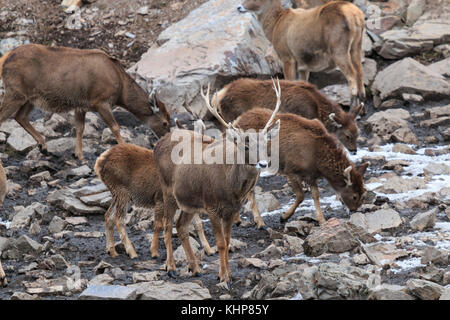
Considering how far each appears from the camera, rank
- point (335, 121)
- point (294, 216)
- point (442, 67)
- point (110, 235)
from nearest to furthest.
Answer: point (110, 235)
point (294, 216)
point (335, 121)
point (442, 67)

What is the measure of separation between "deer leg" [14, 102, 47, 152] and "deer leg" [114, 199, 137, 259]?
409 cm

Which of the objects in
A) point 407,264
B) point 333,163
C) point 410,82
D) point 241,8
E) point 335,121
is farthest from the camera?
point 241,8

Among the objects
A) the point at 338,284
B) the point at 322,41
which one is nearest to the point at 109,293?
the point at 338,284

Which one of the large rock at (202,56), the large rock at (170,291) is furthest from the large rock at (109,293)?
the large rock at (202,56)

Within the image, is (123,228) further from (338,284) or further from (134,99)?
(134,99)

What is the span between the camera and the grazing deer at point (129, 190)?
9.50 m

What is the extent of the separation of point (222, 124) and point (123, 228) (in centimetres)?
261

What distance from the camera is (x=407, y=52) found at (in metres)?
15.9

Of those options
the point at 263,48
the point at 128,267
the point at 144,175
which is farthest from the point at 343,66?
the point at 128,267

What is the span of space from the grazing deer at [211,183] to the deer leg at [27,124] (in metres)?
4.81

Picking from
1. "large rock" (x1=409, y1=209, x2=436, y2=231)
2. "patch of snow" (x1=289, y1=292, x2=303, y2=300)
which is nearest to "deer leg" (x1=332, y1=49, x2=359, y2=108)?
"large rock" (x1=409, y1=209, x2=436, y2=231)

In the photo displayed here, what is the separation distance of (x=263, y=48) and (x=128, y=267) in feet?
25.9

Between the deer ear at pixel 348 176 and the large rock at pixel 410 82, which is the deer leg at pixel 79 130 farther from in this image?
the large rock at pixel 410 82

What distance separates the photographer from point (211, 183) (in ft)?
27.5
